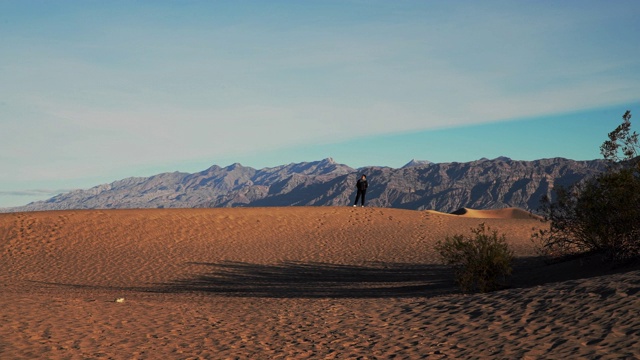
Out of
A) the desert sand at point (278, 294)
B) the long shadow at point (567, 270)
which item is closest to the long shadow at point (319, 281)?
the desert sand at point (278, 294)

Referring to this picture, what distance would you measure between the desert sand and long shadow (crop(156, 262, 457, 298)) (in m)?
0.08

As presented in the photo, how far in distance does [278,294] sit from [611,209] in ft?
33.3

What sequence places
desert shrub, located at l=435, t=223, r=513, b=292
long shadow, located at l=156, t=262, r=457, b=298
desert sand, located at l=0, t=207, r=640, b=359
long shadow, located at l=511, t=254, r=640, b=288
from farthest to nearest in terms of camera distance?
long shadow, located at l=156, t=262, r=457, b=298 → desert shrub, located at l=435, t=223, r=513, b=292 → long shadow, located at l=511, t=254, r=640, b=288 → desert sand, located at l=0, t=207, r=640, b=359

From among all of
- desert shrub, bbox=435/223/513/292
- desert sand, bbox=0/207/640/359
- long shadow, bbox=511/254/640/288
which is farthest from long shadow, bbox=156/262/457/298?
Result: long shadow, bbox=511/254/640/288

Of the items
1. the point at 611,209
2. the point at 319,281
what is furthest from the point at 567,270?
the point at 319,281

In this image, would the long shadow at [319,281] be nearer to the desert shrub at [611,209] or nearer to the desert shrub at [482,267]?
the desert shrub at [482,267]

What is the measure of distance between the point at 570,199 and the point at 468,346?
417 inches

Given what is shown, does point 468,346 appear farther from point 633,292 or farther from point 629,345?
point 633,292

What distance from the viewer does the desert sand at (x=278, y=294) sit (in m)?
10.3

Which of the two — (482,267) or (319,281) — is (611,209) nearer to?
(482,267)

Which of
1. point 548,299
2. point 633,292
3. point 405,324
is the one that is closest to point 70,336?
point 405,324

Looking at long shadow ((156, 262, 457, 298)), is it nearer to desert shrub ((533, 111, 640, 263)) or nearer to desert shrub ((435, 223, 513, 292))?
desert shrub ((435, 223, 513, 292))

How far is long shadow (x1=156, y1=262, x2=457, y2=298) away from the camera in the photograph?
1814 centimetres

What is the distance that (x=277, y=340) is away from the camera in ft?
37.7
